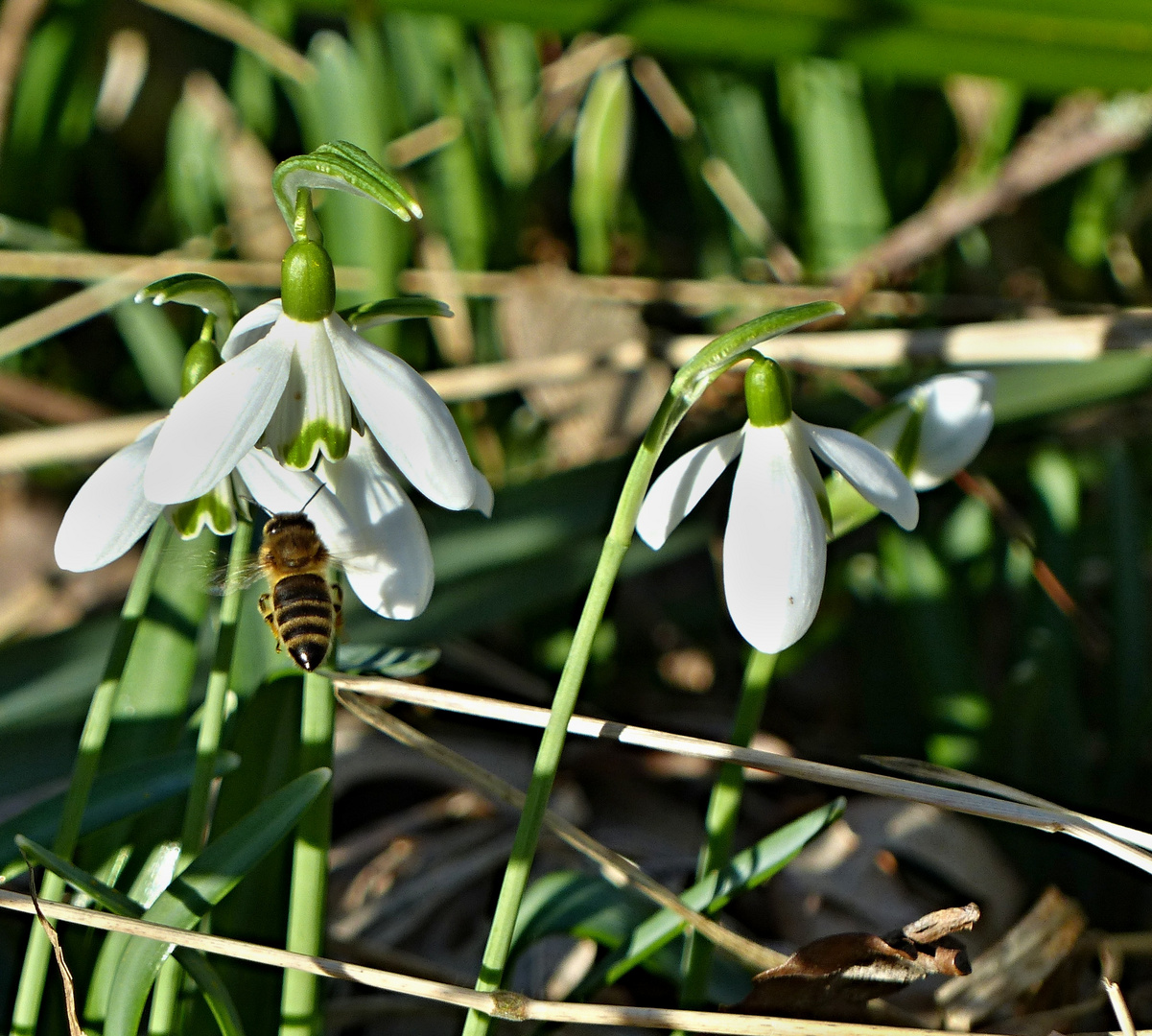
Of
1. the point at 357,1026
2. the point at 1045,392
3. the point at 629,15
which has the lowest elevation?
the point at 357,1026

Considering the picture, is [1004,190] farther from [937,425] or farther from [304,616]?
[304,616]

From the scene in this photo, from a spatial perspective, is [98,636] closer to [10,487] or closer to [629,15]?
[10,487]

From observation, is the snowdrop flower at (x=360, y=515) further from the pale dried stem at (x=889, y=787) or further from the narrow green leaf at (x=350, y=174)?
the narrow green leaf at (x=350, y=174)

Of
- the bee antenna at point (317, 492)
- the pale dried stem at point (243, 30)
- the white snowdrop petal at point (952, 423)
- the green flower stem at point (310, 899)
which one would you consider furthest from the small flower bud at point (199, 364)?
the pale dried stem at point (243, 30)

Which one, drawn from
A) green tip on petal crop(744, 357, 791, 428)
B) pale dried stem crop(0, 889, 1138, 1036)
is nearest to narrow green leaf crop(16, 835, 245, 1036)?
pale dried stem crop(0, 889, 1138, 1036)

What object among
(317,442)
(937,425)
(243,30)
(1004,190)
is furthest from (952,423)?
(243,30)

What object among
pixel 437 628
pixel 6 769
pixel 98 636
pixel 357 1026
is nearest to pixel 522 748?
pixel 437 628

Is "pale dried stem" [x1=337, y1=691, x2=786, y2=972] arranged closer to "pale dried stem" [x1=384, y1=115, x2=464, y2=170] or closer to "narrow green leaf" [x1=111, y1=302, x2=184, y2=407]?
"narrow green leaf" [x1=111, y1=302, x2=184, y2=407]
